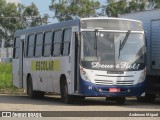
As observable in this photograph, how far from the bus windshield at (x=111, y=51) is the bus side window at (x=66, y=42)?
1108 millimetres

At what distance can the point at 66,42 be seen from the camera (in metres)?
23.4

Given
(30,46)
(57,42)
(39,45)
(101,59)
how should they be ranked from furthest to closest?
(30,46)
(39,45)
(57,42)
(101,59)

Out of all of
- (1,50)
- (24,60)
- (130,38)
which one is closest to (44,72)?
(24,60)

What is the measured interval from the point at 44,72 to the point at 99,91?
451 centimetres

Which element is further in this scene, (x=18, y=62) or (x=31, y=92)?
(x=18, y=62)

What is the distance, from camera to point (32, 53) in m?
27.5

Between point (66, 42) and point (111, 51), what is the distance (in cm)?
196

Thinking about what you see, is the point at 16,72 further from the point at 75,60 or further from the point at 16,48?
the point at 75,60

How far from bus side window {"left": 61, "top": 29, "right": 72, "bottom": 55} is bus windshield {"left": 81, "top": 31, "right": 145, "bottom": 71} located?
1108mm

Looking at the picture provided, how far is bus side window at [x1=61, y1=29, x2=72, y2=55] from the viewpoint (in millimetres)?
23109

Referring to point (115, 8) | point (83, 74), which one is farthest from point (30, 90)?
point (115, 8)

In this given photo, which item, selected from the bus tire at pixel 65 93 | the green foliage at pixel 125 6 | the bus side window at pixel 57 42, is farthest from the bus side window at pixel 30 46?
the green foliage at pixel 125 6

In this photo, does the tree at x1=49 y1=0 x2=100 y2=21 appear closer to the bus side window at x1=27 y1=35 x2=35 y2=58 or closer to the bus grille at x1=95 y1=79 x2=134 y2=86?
the bus side window at x1=27 y1=35 x2=35 y2=58

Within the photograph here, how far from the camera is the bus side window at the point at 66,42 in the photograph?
75.8 feet
